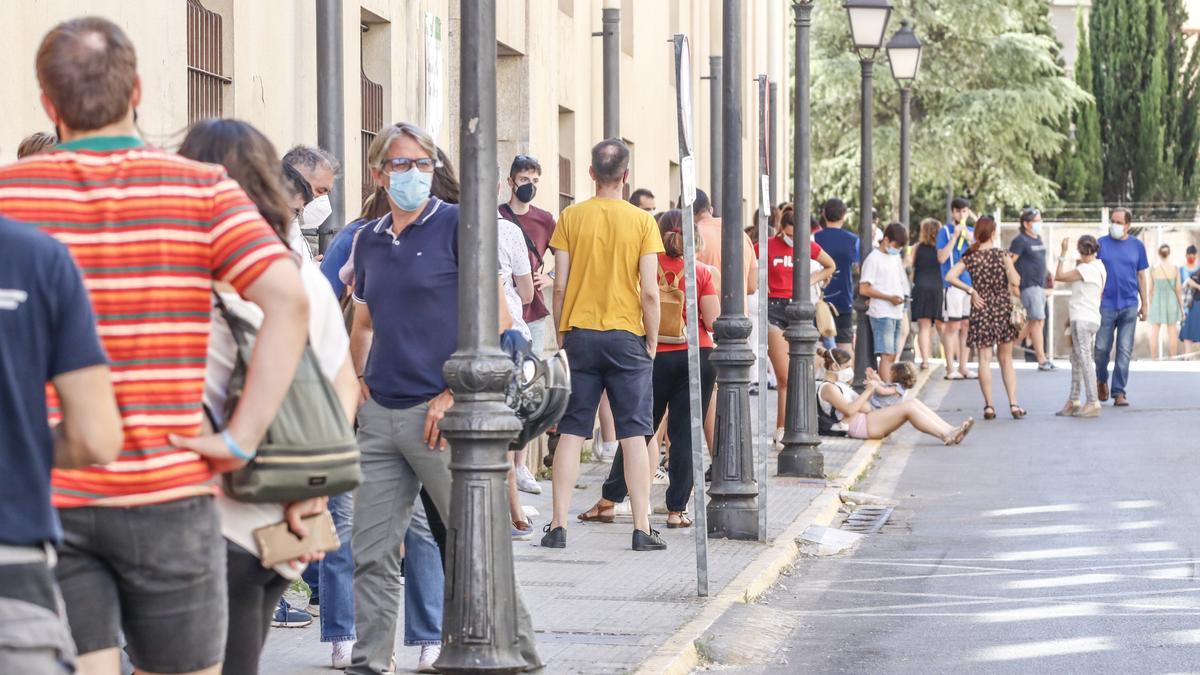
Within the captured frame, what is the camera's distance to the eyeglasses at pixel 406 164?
6.51 m

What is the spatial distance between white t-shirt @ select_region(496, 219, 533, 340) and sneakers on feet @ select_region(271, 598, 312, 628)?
244cm

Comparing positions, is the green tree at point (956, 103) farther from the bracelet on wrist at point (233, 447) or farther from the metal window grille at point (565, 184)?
the bracelet on wrist at point (233, 447)

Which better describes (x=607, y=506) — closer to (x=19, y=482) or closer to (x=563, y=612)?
(x=563, y=612)

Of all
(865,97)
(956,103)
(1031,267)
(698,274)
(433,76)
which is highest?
(956,103)

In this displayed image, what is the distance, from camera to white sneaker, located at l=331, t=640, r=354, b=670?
6934 mm

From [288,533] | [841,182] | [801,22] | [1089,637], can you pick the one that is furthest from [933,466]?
[841,182]

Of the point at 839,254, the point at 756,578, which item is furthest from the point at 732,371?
the point at 839,254

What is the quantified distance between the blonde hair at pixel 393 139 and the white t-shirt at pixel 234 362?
2.30 meters

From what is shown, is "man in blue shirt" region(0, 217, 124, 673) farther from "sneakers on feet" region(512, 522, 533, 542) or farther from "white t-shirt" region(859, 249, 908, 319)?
"white t-shirt" region(859, 249, 908, 319)

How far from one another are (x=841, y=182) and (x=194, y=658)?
52235mm

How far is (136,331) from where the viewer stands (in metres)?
3.68

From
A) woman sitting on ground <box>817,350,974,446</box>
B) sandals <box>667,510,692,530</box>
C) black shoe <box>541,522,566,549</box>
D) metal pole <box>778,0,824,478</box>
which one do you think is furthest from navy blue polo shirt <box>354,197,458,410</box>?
woman sitting on ground <box>817,350,974,446</box>

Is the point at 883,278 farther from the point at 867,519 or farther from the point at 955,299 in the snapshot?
the point at 867,519

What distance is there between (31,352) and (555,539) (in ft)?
23.7
